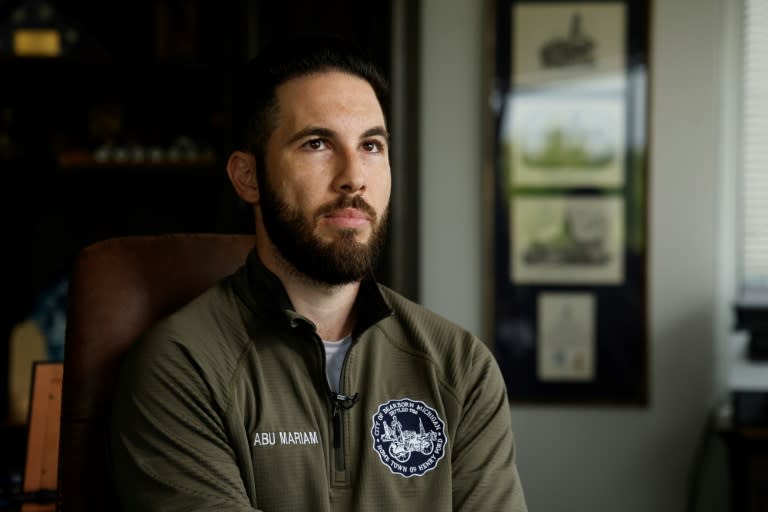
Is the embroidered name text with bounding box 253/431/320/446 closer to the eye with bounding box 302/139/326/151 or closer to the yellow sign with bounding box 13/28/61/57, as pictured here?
the eye with bounding box 302/139/326/151

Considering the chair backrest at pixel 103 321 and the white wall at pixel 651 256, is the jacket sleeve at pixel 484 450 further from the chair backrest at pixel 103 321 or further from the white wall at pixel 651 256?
the white wall at pixel 651 256

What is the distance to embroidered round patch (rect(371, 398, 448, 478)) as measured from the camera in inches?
52.3

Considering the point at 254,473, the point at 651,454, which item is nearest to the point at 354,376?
the point at 254,473

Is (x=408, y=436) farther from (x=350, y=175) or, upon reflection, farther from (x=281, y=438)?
(x=350, y=175)

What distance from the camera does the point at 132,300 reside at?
1379 mm

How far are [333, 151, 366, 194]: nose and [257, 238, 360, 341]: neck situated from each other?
157 mm

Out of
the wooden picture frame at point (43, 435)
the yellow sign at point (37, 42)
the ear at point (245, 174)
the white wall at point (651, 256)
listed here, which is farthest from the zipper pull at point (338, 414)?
the yellow sign at point (37, 42)

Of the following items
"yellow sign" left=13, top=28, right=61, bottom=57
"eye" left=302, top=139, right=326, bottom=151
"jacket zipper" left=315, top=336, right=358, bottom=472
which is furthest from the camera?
"yellow sign" left=13, top=28, right=61, bottom=57

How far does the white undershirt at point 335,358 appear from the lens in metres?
1.38

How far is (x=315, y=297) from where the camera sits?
1.45 meters

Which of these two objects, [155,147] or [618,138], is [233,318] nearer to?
[155,147]

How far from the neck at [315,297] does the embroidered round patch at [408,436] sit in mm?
167

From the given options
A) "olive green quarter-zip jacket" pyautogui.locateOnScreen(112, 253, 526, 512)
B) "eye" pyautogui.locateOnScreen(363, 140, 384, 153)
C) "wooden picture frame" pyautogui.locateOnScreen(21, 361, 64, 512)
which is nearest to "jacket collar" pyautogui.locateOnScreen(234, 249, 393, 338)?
"olive green quarter-zip jacket" pyautogui.locateOnScreen(112, 253, 526, 512)

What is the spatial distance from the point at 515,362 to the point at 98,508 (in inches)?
78.0
